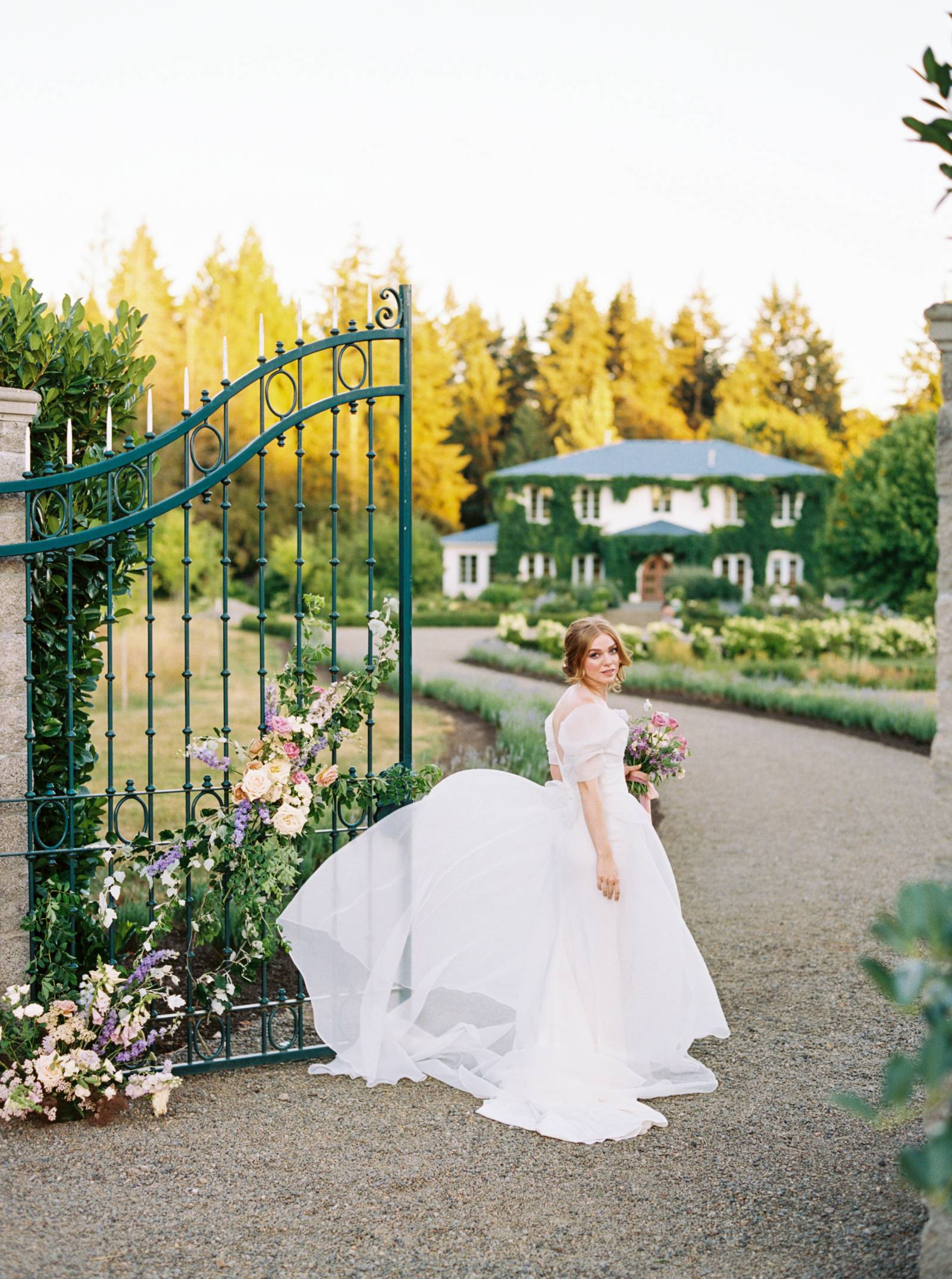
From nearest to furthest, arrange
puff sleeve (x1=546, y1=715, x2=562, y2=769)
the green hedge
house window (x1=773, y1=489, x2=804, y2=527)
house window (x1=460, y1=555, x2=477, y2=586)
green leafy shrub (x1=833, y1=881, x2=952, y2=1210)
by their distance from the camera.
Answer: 1. green leafy shrub (x1=833, y1=881, x2=952, y2=1210)
2. puff sleeve (x1=546, y1=715, x2=562, y2=769)
3. the green hedge
4. house window (x1=773, y1=489, x2=804, y2=527)
5. house window (x1=460, y1=555, x2=477, y2=586)

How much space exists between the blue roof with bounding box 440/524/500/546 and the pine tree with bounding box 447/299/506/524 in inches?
289

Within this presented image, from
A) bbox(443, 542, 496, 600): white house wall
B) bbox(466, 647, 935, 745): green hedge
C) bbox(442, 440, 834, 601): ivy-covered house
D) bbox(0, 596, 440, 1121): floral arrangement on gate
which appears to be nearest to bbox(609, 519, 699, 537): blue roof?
bbox(442, 440, 834, 601): ivy-covered house

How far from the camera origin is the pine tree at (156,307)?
33031 millimetres

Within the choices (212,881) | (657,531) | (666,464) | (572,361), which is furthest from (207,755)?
(572,361)

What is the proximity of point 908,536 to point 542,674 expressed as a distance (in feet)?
25.4

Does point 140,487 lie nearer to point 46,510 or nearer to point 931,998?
point 46,510

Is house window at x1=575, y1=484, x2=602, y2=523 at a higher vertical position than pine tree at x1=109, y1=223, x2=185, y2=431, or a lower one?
lower

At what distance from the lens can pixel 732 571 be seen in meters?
36.3

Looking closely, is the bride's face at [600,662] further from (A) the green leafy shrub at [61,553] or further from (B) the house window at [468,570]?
(B) the house window at [468,570]

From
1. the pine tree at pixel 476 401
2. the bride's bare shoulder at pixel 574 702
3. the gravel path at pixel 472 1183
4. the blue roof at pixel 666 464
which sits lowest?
the gravel path at pixel 472 1183

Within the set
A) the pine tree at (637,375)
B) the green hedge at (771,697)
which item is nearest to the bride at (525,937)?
the green hedge at (771,697)

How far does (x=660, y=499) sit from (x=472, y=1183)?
34.3 m

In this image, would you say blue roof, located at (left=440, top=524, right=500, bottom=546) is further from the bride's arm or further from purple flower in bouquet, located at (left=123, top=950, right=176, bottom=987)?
purple flower in bouquet, located at (left=123, top=950, right=176, bottom=987)

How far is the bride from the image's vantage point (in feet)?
13.7
